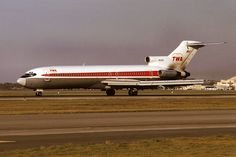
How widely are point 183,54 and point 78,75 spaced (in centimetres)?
1659

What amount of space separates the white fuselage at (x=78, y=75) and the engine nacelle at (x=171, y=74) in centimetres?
79

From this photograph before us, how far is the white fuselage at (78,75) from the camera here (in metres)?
68.1

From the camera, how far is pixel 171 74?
70.6 metres

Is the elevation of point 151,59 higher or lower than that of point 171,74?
higher

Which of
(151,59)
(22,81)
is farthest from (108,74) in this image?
(22,81)

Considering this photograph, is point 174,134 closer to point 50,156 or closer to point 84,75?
point 50,156

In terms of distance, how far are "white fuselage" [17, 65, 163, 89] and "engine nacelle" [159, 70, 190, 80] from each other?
2.60 feet

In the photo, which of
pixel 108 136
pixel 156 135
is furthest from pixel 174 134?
pixel 108 136

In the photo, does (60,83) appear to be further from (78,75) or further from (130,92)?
(130,92)

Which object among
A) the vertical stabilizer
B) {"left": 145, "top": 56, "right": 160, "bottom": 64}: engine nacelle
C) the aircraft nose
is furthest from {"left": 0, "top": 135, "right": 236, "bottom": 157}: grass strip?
the vertical stabilizer

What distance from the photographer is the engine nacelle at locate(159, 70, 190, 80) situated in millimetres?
70000

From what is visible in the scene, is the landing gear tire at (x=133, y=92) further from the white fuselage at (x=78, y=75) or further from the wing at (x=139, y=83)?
the white fuselage at (x=78, y=75)

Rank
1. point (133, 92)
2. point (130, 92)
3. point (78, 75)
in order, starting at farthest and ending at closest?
1. point (130, 92)
2. point (133, 92)
3. point (78, 75)

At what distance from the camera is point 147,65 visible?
71688mm
